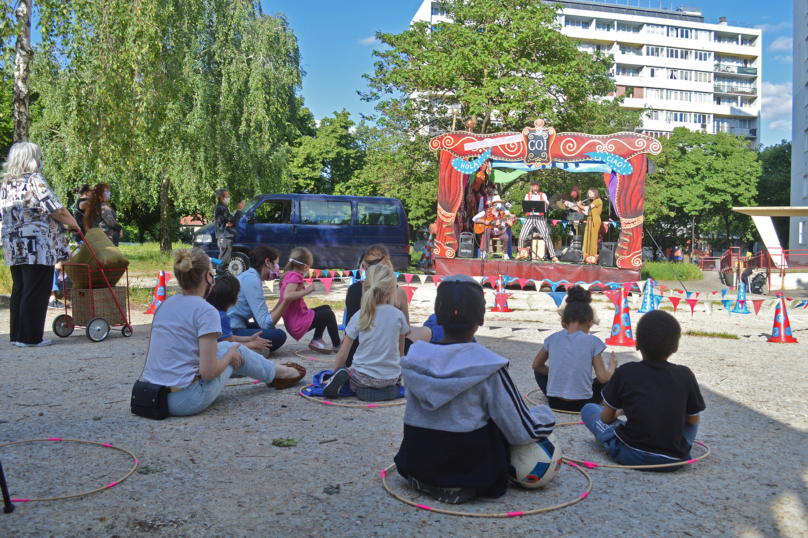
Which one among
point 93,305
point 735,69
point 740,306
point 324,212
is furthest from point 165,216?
point 735,69

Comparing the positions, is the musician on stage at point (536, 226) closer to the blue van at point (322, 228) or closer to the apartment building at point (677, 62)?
the blue van at point (322, 228)

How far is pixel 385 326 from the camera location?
4.61 metres

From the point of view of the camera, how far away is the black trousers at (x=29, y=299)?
652 centimetres

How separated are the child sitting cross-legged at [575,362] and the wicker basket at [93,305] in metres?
5.44

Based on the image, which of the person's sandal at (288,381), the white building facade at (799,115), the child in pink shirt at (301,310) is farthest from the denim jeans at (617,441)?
the white building facade at (799,115)

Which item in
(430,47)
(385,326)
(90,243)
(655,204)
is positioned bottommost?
(385,326)

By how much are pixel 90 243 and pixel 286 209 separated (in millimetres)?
8609

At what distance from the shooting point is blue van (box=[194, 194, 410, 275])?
15.1 metres

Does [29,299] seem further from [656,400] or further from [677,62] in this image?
[677,62]

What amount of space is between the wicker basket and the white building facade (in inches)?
1484

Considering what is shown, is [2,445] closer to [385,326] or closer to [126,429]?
[126,429]

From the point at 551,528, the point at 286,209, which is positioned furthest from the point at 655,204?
the point at 551,528

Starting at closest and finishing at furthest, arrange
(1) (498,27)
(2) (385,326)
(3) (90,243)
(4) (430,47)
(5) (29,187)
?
(2) (385,326) < (5) (29,187) < (3) (90,243) < (1) (498,27) < (4) (430,47)

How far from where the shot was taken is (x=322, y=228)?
15961mm
